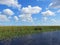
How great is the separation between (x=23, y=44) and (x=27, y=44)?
1.23ft

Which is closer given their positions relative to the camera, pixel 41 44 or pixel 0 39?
pixel 41 44

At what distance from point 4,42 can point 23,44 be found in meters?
1.94

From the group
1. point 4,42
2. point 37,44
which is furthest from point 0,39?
point 37,44

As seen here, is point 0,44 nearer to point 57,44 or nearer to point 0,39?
point 0,39

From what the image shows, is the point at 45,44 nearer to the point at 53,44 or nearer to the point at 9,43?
the point at 53,44

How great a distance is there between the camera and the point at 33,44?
14734 mm

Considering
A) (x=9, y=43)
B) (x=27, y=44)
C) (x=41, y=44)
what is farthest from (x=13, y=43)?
(x=41, y=44)

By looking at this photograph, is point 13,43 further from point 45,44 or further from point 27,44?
point 45,44

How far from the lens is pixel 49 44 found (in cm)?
1477

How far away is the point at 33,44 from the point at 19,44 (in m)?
1.27

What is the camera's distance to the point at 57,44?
14.8 m

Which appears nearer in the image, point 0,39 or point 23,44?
point 23,44

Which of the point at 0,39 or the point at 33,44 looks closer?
the point at 33,44

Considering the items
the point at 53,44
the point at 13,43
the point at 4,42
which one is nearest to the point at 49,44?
the point at 53,44
